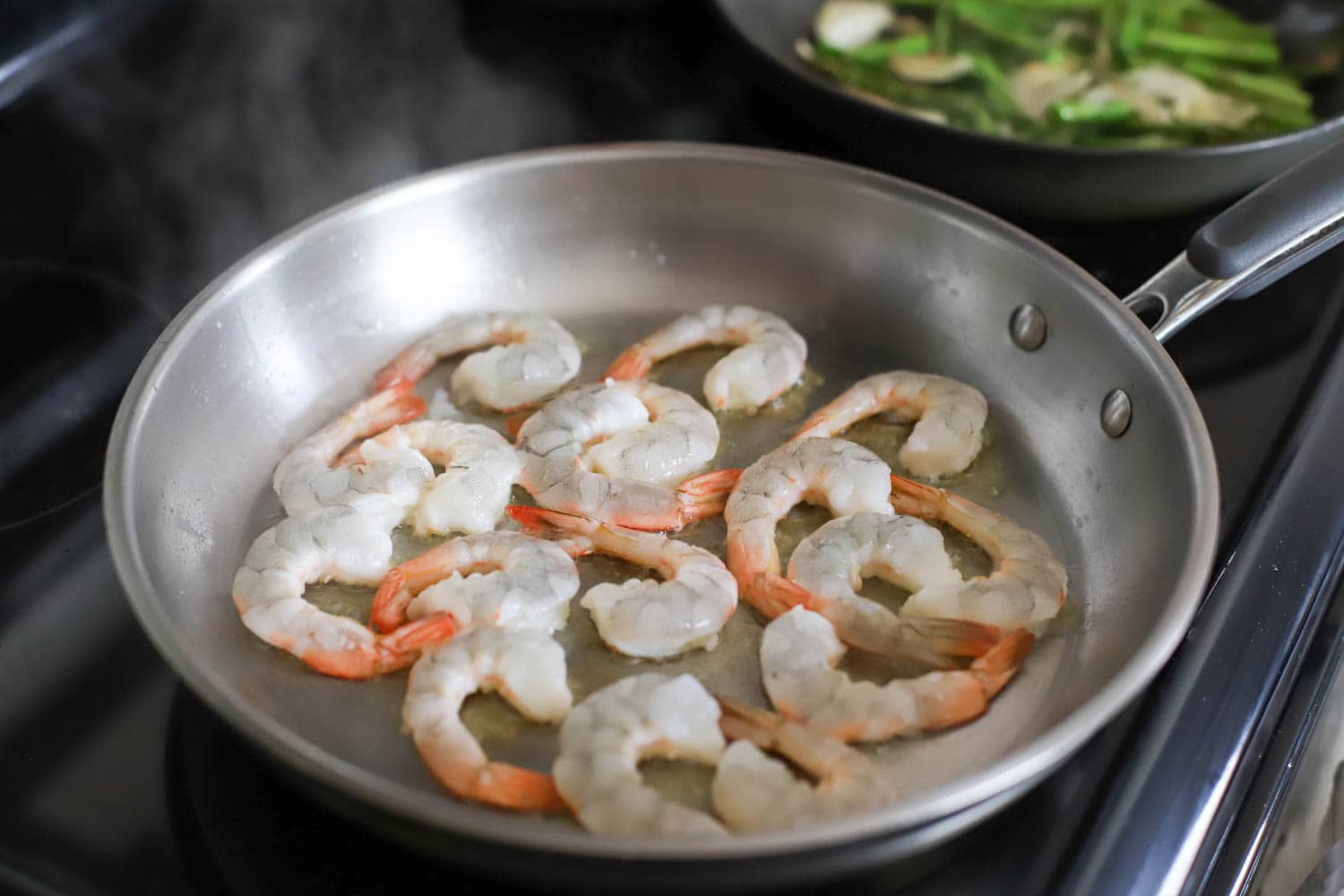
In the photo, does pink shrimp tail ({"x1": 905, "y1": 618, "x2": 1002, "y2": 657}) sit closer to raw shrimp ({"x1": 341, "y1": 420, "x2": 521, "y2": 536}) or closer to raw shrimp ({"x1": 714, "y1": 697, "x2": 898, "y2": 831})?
raw shrimp ({"x1": 714, "y1": 697, "x2": 898, "y2": 831})

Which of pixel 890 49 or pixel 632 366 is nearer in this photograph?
pixel 632 366

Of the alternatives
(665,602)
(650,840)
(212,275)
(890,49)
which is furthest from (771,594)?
(890,49)

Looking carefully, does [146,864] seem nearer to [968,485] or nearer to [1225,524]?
[968,485]

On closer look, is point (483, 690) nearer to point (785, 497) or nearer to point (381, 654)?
point (381, 654)

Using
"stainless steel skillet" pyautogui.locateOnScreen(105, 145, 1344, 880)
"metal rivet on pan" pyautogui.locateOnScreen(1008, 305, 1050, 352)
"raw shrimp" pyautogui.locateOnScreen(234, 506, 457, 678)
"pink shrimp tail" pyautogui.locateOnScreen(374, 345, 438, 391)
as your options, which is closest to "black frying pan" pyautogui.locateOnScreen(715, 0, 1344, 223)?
"stainless steel skillet" pyautogui.locateOnScreen(105, 145, 1344, 880)

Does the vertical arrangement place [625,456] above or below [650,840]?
below

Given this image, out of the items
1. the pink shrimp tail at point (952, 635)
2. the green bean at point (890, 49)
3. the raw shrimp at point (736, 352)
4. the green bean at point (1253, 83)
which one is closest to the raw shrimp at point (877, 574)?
the pink shrimp tail at point (952, 635)
